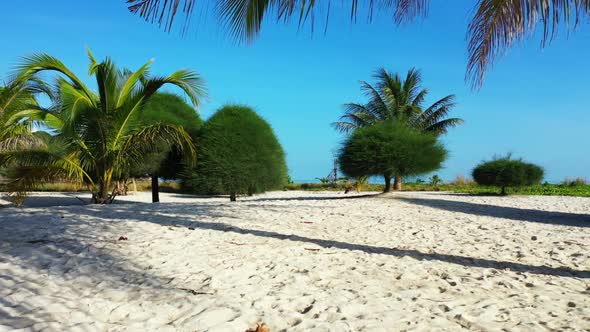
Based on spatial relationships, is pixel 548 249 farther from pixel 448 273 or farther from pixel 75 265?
pixel 75 265

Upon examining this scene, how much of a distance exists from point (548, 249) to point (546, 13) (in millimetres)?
3287

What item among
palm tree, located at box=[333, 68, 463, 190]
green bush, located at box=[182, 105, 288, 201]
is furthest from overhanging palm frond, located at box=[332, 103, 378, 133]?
green bush, located at box=[182, 105, 288, 201]

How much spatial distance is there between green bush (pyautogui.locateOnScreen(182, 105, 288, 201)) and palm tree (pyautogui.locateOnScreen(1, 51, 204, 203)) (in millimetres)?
1389

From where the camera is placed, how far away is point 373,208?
11438 millimetres

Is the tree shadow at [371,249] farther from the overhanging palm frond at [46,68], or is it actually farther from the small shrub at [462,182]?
the small shrub at [462,182]

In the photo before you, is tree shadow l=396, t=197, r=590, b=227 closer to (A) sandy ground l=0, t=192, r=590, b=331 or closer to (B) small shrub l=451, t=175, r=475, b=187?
(A) sandy ground l=0, t=192, r=590, b=331

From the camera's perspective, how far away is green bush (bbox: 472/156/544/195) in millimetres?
18000

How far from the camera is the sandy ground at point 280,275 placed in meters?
3.31

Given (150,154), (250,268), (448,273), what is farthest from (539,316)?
(150,154)

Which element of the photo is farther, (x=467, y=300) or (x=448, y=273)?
(x=448, y=273)

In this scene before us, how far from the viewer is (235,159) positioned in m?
12.7

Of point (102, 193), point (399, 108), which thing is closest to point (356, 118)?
point (399, 108)

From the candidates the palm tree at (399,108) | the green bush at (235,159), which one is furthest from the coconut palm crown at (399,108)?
the green bush at (235,159)

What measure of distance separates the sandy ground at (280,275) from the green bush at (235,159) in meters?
4.56
